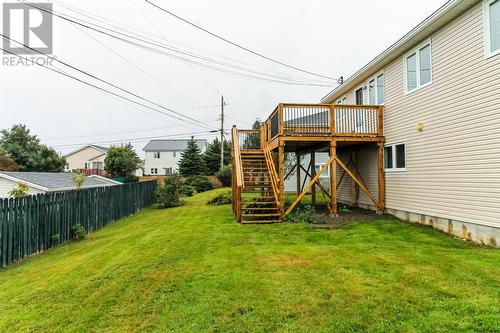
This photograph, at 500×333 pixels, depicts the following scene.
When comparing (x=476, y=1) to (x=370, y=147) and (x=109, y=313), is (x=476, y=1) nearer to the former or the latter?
(x=370, y=147)

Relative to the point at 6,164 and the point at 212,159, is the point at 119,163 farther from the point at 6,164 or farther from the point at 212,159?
the point at 212,159

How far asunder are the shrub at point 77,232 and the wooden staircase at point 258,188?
511 cm

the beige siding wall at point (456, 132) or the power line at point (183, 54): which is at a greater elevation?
the power line at point (183, 54)

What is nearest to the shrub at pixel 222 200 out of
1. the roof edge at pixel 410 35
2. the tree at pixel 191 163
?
the roof edge at pixel 410 35

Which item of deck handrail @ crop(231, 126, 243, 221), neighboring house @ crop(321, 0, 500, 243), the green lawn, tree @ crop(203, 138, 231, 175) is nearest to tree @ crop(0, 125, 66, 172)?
tree @ crop(203, 138, 231, 175)

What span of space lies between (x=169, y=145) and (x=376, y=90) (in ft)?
138

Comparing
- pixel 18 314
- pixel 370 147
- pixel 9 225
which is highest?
pixel 370 147

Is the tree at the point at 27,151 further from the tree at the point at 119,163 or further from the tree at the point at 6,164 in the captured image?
the tree at the point at 119,163

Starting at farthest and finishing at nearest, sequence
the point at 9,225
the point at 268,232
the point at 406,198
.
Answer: the point at 406,198 < the point at 268,232 < the point at 9,225

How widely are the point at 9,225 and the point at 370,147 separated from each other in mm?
11254

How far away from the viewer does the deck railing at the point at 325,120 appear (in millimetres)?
10250

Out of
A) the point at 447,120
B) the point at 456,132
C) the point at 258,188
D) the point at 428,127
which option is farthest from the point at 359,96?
the point at 456,132

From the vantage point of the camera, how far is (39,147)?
32.7 metres

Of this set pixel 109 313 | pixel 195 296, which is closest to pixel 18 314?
pixel 109 313
